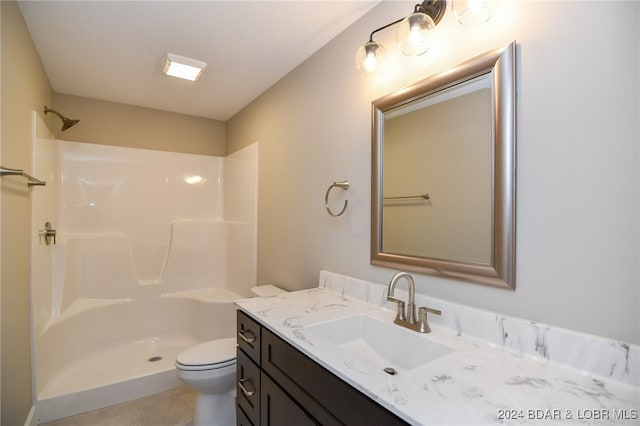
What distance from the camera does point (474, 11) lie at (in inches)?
43.0

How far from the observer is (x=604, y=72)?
33.8 inches

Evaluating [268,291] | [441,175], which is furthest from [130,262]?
[441,175]

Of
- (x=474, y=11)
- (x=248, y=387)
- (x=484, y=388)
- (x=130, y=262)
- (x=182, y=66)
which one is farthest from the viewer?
(x=130, y=262)

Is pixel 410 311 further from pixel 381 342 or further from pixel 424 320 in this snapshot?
pixel 381 342

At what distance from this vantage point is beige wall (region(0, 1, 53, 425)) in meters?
1.44

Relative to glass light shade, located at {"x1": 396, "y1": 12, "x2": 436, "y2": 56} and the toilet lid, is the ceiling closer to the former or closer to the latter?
glass light shade, located at {"x1": 396, "y1": 12, "x2": 436, "y2": 56}

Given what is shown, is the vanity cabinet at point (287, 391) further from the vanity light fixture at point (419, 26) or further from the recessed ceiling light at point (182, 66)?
the recessed ceiling light at point (182, 66)

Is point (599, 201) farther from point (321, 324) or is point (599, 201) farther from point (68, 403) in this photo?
point (68, 403)

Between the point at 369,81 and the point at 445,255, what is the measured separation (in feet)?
3.15

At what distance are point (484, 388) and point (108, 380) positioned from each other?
259cm

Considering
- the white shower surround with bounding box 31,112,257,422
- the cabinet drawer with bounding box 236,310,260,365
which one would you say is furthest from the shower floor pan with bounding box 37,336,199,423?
the cabinet drawer with bounding box 236,310,260,365

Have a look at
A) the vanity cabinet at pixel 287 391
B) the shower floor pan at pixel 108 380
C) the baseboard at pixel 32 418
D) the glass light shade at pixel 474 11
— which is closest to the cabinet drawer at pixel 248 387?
the vanity cabinet at pixel 287 391

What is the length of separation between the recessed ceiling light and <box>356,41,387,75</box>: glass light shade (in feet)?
3.91

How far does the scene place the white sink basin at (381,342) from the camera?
1155 mm
